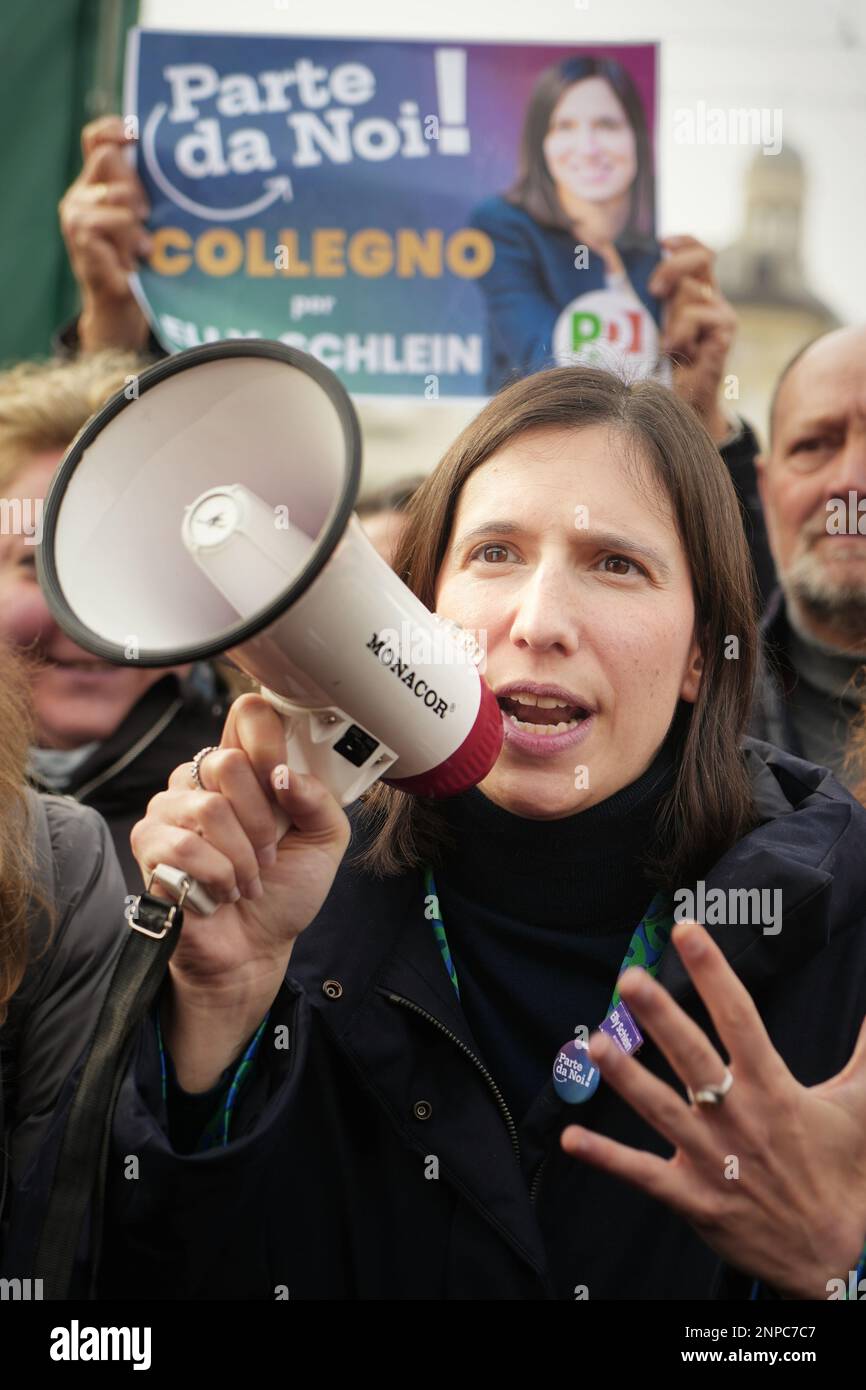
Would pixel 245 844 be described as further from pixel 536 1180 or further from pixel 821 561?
pixel 821 561

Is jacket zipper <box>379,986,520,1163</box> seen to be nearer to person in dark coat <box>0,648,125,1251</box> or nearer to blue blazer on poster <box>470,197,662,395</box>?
person in dark coat <box>0,648,125,1251</box>

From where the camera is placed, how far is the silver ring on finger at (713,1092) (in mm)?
1350

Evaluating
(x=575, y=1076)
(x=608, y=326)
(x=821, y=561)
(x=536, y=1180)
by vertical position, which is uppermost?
(x=608, y=326)

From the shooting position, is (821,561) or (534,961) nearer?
(534,961)

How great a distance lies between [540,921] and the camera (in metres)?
1.82

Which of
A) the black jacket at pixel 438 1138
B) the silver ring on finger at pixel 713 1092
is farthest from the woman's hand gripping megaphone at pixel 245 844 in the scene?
the silver ring on finger at pixel 713 1092

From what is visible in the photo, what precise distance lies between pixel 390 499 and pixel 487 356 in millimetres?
403

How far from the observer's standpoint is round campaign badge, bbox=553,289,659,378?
10.3ft

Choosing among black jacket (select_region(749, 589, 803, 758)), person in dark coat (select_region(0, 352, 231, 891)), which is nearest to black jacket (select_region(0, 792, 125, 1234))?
person in dark coat (select_region(0, 352, 231, 891))

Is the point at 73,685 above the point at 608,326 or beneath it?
beneath

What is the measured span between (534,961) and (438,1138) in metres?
0.27

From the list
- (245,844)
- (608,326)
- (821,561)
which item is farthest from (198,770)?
(608,326)
